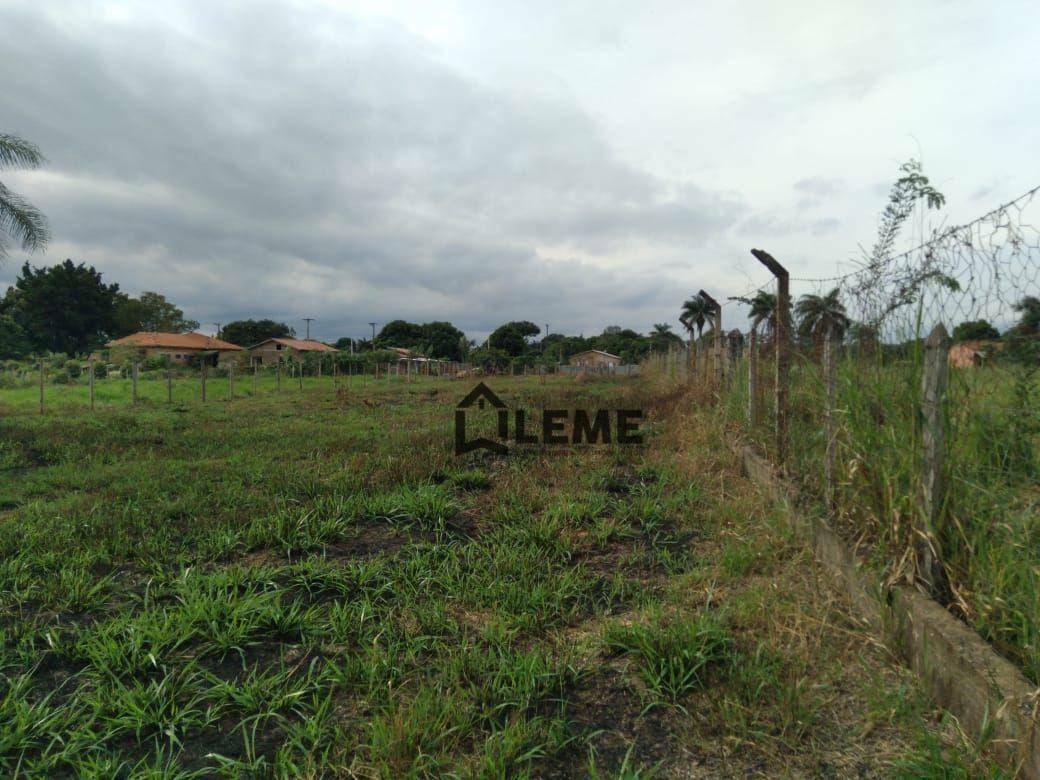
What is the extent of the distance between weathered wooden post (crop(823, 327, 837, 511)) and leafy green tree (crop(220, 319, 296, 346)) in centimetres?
7634

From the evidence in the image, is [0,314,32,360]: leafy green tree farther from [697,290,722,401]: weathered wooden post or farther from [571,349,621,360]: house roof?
[571,349,621,360]: house roof

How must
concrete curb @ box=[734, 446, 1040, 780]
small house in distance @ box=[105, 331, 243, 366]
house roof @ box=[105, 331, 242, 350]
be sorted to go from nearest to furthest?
concrete curb @ box=[734, 446, 1040, 780]
small house in distance @ box=[105, 331, 243, 366]
house roof @ box=[105, 331, 242, 350]

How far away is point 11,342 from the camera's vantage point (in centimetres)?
4216

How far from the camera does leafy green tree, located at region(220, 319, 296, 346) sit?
7131 centimetres

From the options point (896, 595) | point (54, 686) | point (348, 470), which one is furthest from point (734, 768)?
point (348, 470)

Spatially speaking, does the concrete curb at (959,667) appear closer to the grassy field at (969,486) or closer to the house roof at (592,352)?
the grassy field at (969,486)

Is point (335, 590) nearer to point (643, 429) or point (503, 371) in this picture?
point (643, 429)

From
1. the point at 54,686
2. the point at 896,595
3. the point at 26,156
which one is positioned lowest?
the point at 54,686

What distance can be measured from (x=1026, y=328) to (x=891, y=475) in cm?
75

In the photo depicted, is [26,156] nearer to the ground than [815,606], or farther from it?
farther from it

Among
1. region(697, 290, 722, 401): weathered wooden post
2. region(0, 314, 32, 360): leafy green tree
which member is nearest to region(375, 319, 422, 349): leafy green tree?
region(0, 314, 32, 360): leafy green tree

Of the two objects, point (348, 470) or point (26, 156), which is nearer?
point (348, 470)

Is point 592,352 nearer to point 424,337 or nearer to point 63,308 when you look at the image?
point 424,337

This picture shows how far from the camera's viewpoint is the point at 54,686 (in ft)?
7.18
